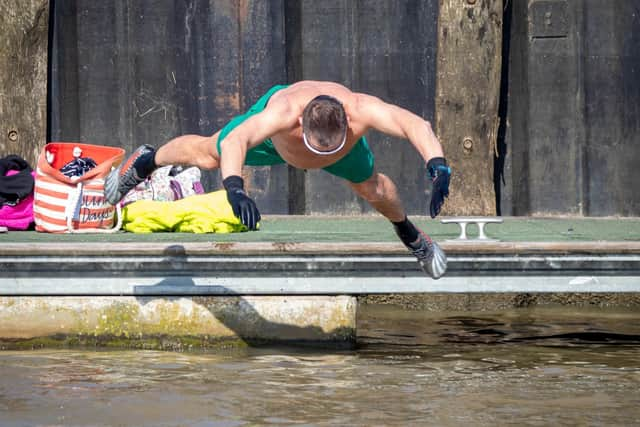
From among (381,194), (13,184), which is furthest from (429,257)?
(13,184)

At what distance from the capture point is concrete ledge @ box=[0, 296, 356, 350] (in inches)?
324

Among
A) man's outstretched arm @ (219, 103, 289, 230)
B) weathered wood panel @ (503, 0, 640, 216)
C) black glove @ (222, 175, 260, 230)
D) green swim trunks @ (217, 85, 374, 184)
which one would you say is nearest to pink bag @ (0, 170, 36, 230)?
green swim trunks @ (217, 85, 374, 184)

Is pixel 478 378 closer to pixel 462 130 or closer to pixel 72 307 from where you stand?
pixel 72 307

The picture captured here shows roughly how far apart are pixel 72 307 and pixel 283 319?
54.0 inches

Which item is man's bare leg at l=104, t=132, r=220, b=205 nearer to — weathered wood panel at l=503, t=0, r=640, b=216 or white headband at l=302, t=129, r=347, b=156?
white headband at l=302, t=129, r=347, b=156

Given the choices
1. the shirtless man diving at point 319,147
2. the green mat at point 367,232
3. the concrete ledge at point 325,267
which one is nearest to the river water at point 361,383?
the concrete ledge at point 325,267

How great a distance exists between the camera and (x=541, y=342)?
8.82 m

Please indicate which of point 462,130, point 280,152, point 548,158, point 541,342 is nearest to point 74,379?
point 280,152

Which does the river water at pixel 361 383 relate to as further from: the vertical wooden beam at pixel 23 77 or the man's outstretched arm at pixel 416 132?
the vertical wooden beam at pixel 23 77

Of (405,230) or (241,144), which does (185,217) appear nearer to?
(405,230)

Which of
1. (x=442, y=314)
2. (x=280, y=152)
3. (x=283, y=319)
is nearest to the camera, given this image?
(x=280, y=152)

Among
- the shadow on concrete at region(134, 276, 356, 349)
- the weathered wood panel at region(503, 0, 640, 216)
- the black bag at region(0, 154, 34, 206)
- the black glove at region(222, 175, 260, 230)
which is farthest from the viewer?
the weathered wood panel at region(503, 0, 640, 216)

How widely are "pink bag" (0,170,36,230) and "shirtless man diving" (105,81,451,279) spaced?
1916 millimetres

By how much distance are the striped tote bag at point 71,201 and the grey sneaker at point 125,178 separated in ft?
3.66
